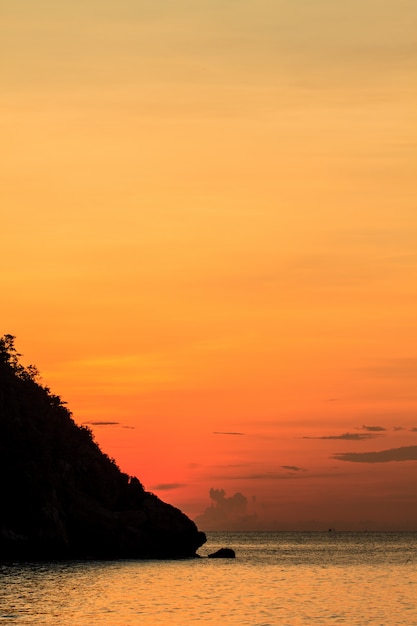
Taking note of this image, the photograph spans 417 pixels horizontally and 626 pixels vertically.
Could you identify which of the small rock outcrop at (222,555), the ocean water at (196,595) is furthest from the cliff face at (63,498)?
the small rock outcrop at (222,555)

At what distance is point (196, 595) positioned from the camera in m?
86.4

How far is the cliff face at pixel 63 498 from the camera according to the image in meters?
119

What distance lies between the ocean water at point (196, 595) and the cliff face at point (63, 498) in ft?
18.8

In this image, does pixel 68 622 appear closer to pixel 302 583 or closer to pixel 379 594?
pixel 379 594

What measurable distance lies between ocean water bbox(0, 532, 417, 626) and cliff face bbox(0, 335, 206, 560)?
18.8ft

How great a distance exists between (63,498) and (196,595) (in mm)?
44089

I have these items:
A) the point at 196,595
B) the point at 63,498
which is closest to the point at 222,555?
the point at 63,498

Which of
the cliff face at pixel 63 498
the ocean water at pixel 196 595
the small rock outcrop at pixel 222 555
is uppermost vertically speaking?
the cliff face at pixel 63 498

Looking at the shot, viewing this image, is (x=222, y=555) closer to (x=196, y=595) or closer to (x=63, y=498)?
(x=63, y=498)

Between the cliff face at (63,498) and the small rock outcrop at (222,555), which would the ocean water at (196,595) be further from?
the small rock outcrop at (222,555)

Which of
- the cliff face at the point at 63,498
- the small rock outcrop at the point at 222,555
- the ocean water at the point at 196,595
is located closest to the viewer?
the ocean water at the point at 196,595

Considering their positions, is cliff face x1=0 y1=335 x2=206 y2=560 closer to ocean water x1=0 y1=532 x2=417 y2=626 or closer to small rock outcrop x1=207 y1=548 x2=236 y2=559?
ocean water x1=0 y1=532 x2=417 y2=626

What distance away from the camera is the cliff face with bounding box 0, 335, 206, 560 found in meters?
119

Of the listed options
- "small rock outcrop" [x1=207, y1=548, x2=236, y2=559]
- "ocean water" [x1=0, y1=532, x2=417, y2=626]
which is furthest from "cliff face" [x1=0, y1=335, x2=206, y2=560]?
"small rock outcrop" [x1=207, y1=548, x2=236, y2=559]
